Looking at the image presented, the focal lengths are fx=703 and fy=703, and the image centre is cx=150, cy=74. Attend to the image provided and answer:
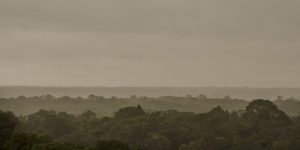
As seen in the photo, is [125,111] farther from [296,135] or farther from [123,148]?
[123,148]

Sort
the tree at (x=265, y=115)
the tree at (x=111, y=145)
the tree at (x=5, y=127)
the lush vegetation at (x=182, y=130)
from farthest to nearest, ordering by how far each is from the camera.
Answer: the tree at (x=265, y=115) → the lush vegetation at (x=182, y=130) → the tree at (x=5, y=127) → the tree at (x=111, y=145)

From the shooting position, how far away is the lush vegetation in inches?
3588

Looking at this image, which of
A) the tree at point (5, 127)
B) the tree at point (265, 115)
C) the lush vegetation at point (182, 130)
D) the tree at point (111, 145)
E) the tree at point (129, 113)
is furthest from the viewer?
the tree at point (129, 113)

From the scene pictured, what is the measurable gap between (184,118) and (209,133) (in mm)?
15706

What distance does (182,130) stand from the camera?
3866 inches

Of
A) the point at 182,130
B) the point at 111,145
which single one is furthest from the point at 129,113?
the point at 111,145

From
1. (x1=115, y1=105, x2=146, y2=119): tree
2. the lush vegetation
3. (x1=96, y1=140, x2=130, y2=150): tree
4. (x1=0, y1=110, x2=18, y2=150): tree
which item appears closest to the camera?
(x1=96, y1=140, x2=130, y2=150): tree

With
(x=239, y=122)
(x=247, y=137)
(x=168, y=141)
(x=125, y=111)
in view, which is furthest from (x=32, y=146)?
(x=125, y=111)

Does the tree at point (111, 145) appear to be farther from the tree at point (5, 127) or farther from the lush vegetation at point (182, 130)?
the lush vegetation at point (182, 130)

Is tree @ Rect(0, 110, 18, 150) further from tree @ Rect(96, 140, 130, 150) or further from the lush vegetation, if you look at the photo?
the lush vegetation

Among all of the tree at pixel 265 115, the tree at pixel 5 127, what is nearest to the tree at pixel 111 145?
the tree at pixel 5 127

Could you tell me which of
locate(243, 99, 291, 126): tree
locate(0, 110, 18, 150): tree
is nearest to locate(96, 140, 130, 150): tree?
locate(0, 110, 18, 150): tree

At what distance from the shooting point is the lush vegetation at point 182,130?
91125 mm

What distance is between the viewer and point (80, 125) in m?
108
